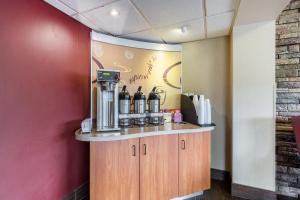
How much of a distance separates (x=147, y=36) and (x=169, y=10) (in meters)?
0.83

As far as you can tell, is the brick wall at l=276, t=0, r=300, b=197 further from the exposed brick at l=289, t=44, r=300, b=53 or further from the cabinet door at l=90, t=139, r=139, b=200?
the cabinet door at l=90, t=139, r=139, b=200

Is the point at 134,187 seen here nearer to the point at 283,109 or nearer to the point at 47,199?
the point at 47,199

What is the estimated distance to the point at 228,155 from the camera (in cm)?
272

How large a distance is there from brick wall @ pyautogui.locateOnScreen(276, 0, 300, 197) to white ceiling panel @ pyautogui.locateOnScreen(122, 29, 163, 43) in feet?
5.29

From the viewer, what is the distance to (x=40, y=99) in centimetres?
169

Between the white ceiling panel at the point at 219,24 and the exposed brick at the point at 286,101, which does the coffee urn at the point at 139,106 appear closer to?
the white ceiling panel at the point at 219,24

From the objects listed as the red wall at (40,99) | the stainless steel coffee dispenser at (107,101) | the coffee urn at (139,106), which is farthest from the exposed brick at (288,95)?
the red wall at (40,99)

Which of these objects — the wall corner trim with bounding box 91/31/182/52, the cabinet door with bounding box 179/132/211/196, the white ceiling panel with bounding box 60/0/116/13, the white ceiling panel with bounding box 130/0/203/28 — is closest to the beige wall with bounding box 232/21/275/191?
the cabinet door with bounding box 179/132/211/196

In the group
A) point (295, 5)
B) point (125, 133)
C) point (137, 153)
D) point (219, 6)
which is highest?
point (295, 5)

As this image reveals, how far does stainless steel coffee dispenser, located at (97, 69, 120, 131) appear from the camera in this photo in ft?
6.46

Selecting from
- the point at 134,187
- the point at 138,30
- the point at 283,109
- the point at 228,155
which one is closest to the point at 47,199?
the point at 134,187

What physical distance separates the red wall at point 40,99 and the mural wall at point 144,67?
28cm

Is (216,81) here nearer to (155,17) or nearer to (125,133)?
(155,17)

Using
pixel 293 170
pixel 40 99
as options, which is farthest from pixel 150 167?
pixel 293 170
